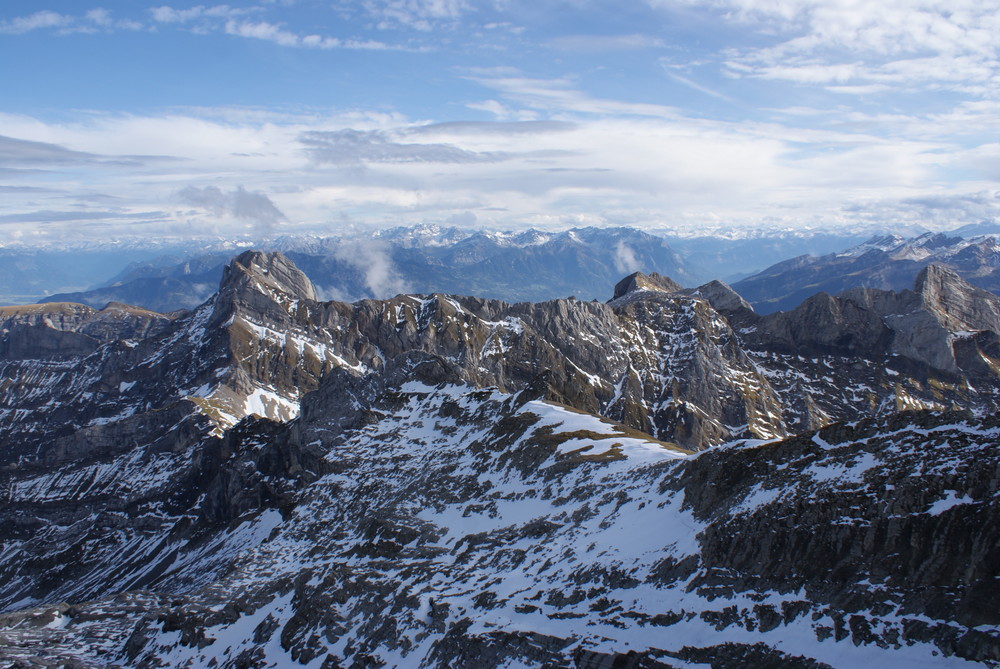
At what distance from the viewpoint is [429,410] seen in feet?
390

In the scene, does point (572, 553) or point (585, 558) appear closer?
point (585, 558)

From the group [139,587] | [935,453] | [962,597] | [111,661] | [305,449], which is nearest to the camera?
[962,597]

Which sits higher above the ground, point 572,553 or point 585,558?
point 585,558

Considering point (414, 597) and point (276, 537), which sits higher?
point (414, 597)

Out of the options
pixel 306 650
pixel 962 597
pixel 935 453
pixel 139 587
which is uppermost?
pixel 935 453

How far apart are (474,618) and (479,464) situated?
40392 mm

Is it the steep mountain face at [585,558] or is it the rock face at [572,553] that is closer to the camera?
the steep mountain face at [585,558]

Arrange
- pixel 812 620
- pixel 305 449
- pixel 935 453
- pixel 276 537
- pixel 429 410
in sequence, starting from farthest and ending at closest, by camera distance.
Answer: pixel 305 449
pixel 429 410
pixel 276 537
pixel 935 453
pixel 812 620

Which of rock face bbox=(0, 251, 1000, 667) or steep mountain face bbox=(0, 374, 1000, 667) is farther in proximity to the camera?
rock face bbox=(0, 251, 1000, 667)

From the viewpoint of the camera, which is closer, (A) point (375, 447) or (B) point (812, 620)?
(B) point (812, 620)

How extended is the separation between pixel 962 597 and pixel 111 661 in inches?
3850

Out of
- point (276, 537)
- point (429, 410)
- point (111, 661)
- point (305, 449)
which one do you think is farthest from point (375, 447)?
point (111, 661)

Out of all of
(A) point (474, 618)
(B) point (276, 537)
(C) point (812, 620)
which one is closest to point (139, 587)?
(B) point (276, 537)

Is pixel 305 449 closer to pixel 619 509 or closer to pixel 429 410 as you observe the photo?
pixel 429 410
